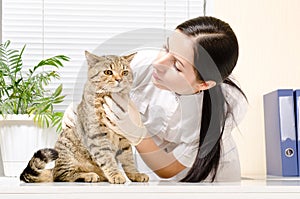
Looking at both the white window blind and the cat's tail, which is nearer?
the cat's tail

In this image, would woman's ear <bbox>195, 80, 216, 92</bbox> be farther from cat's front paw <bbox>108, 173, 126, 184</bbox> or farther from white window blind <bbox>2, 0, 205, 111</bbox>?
white window blind <bbox>2, 0, 205, 111</bbox>

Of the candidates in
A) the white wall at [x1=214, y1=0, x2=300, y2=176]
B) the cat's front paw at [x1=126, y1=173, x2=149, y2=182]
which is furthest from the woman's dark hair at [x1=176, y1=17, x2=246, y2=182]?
the white wall at [x1=214, y1=0, x2=300, y2=176]

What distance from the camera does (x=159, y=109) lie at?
121cm

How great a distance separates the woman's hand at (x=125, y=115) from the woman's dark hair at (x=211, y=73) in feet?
0.54

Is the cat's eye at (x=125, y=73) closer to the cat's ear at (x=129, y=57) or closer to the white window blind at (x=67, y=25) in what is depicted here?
the cat's ear at (x=129, y=57)

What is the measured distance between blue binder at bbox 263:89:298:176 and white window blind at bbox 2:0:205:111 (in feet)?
1.54

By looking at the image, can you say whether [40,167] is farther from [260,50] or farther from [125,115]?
[260,50]

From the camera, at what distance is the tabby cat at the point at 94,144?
1.08 metres

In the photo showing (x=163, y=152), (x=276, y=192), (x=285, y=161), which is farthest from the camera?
(x=285, y=161)

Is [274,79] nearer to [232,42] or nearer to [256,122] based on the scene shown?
[256,122]

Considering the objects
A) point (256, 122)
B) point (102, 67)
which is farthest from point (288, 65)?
point (102, 67)

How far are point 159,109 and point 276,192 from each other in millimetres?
323

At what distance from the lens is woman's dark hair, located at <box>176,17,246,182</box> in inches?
46.3

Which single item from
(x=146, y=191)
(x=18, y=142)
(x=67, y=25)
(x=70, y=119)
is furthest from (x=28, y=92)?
(x=146, y=191)
